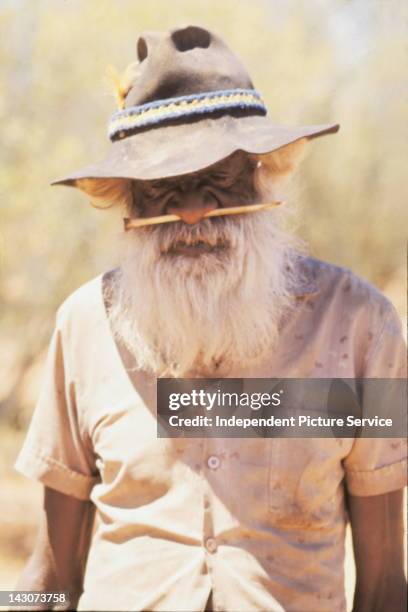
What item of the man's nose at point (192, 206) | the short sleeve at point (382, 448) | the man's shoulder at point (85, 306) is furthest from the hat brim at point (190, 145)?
the short sleeve at point (382, 448)

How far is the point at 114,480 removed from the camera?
7.26ft

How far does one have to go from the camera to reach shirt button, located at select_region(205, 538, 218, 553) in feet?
6.87

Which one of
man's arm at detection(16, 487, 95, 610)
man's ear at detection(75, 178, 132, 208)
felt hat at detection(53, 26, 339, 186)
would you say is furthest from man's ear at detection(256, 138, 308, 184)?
man's arm at detection(16, 487, 95, 610)

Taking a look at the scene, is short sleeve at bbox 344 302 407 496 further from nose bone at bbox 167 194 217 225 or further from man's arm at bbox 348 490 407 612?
nose bone at bbox 167 194 217 225

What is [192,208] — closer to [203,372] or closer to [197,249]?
[197,249]

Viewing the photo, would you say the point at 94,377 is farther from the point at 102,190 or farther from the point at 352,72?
the point at 352,72

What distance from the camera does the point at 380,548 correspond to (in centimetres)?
221

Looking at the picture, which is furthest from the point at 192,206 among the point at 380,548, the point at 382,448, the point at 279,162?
the point at 380,548

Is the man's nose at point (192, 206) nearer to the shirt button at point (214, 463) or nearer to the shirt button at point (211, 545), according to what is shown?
the shirt button at point (214, 463)

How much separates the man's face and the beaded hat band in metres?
0.14

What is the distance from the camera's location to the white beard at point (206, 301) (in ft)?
7.36

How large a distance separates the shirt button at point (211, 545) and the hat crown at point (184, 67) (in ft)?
3.69

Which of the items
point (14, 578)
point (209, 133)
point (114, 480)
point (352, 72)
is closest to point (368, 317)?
point (209, 133)

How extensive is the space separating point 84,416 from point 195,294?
44cm
